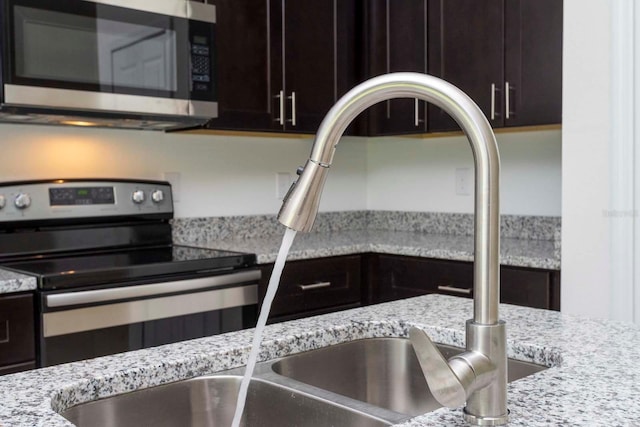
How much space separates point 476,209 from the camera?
65cm

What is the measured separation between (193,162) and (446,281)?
3.84 ft

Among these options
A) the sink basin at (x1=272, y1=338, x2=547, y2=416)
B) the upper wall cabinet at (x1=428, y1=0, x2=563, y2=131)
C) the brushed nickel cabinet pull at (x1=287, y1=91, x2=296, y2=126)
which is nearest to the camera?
the sink basin at (x1=272, y1=338, x2=547, y2=416)

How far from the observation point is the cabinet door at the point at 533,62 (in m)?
2.38

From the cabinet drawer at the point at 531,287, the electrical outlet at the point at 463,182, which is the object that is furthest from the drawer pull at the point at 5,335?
the electrical outlet at the point at 463,182

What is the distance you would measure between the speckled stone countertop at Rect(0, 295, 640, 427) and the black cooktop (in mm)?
891

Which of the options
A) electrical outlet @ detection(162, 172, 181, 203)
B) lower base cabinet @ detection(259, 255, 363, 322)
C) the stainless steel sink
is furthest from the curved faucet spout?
electrical outlet @ detection(162, 172, 181, 203)

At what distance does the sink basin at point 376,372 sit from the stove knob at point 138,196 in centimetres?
155

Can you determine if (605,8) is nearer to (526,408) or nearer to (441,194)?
(441,194)

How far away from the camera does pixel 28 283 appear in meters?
1.82

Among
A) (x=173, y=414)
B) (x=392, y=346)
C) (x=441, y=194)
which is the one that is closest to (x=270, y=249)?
(x=441, y=194)

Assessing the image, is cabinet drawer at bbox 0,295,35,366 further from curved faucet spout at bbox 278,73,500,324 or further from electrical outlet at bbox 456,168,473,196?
electrical outlet at bbox 456,168,473,196

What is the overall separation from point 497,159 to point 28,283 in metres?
1.54

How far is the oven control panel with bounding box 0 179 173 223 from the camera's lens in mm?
2254

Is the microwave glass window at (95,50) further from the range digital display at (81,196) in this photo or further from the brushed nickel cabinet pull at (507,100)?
the brushed nickel cabinet pull at (507,100)
